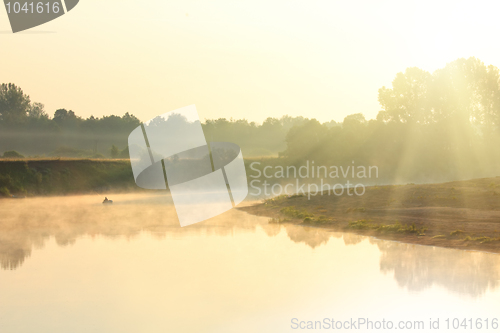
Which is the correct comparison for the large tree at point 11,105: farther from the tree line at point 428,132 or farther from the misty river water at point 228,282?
the misty river water at point 228,282

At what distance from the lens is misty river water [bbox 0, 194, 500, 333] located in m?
8.63

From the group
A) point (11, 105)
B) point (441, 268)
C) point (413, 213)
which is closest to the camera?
point (441, 268)

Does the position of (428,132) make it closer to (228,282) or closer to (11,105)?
(228,282)

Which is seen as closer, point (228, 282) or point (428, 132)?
point (228, 282)

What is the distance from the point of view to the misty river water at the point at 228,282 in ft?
28.3

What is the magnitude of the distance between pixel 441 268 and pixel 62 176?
50289 mm

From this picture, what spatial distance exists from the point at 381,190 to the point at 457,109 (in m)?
29.6

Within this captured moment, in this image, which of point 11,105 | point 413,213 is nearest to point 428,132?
point 413,213

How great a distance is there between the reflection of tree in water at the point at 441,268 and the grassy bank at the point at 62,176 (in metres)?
44.0

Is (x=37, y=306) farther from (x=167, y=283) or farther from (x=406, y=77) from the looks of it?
(x=406, y=77)

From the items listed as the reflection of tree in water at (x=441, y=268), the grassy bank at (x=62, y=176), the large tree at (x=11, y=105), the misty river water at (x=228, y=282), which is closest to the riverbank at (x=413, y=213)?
the reflection of tree in water at (x=441, y=268)

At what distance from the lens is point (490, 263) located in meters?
13.3

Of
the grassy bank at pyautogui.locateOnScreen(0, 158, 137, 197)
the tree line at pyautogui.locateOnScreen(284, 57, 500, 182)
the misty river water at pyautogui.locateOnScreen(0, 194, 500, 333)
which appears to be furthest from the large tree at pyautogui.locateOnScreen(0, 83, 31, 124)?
the misty river water at pyautogui.locateOnScreen(0, 194, 500, 333)

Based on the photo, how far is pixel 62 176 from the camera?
178 feet
